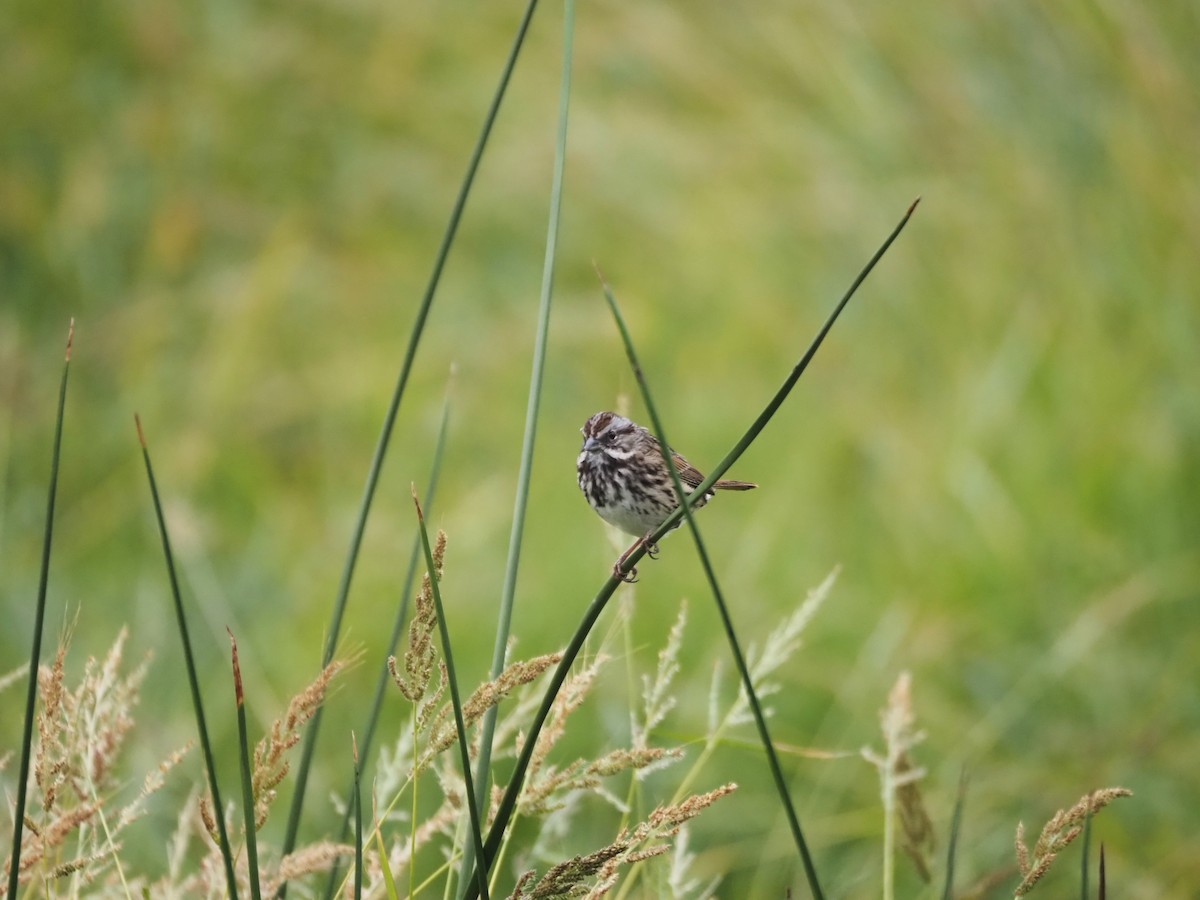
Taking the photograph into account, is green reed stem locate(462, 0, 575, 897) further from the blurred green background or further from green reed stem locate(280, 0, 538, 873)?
the blurred green background

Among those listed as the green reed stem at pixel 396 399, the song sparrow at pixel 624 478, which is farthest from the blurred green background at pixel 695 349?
the green reed stem at pixel 396 399

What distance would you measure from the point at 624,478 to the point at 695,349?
229cm

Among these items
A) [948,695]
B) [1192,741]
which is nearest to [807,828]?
[948,695]

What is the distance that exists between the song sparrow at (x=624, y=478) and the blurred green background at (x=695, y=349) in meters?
0.51

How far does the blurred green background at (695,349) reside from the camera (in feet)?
8.79

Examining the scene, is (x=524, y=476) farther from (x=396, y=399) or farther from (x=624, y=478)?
(x=624, y=478)

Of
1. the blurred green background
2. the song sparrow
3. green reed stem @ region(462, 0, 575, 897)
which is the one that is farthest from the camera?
the blurred green background

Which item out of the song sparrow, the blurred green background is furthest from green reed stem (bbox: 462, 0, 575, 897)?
the blurred green background

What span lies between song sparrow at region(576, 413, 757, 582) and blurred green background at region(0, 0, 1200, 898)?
0.51 metres

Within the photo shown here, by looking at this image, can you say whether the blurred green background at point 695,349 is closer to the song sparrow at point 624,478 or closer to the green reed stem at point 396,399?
the song sparrow at point 624,478

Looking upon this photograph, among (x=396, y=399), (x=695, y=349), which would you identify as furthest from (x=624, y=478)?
(x=695, y=349)

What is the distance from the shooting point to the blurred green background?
2678 mm

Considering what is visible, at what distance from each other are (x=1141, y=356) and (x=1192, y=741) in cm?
103

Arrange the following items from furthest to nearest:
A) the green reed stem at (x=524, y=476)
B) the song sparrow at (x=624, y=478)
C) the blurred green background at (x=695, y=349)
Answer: the blurred green background at (x=695, y=349), the song sparrow at (x=624, y=478), the green reed stem at (x=524, y=476)
